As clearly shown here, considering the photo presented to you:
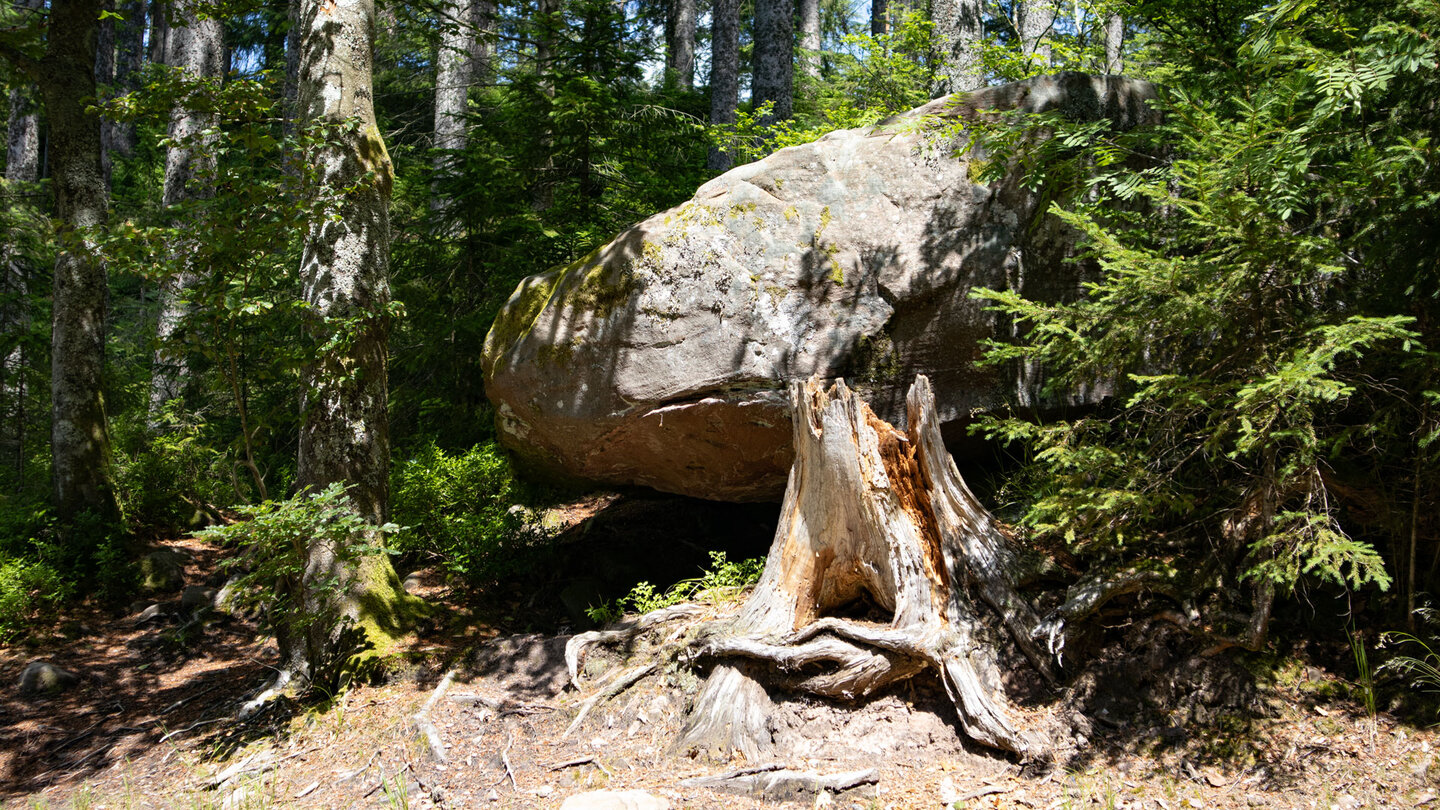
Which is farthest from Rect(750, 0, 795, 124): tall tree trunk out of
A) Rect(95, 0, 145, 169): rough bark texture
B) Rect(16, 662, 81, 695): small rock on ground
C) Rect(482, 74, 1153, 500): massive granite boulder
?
Rect(95, 0, 145, 169): rough bark texture

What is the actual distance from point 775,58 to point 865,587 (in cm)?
743

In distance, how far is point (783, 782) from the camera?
13.7 ft

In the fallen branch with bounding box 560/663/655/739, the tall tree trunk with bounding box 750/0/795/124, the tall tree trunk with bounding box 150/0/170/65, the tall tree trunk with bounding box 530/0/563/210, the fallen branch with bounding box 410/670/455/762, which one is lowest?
the fallen branch with bounding box 410/670/455/762

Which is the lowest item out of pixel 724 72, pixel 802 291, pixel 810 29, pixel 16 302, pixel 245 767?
pixel 245 767

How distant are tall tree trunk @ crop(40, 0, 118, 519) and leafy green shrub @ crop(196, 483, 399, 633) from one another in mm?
4291

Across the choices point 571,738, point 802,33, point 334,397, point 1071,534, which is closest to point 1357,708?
point 1071,534

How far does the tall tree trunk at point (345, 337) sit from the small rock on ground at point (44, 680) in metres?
2.45

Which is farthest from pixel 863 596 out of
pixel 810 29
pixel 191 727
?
pixel 810 29

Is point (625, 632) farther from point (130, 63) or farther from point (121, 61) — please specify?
point (121, 61)

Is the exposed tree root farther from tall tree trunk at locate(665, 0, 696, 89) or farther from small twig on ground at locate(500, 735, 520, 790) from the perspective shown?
tall tree trunk at locate(665, 0, 696, 89)

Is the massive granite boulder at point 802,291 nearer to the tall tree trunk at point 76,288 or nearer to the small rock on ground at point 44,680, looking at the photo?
the small rock on ground at point 44,680

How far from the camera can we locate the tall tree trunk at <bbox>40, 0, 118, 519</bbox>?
8086 mm

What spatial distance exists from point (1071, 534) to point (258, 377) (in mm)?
6816

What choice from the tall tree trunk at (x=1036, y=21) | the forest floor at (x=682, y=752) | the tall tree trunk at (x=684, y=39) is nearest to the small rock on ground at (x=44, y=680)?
the forest floor at (x=682, y=752)
